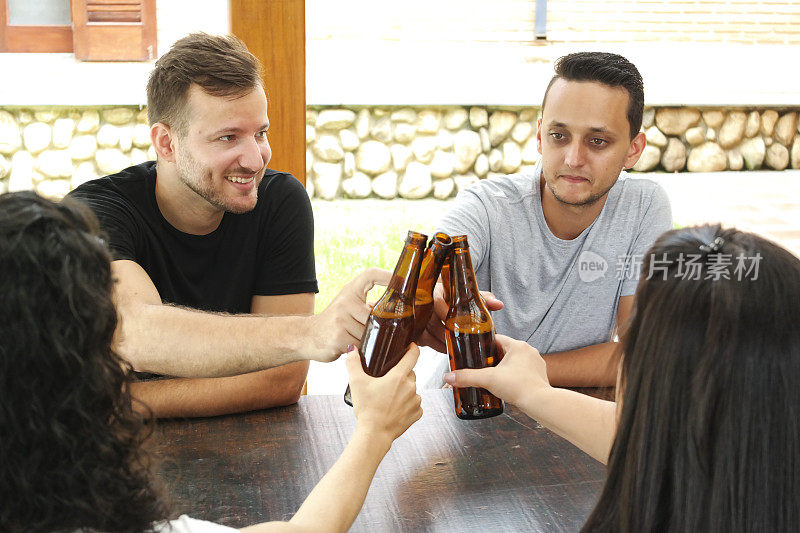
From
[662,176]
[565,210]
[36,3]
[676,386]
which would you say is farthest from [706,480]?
[662,176]

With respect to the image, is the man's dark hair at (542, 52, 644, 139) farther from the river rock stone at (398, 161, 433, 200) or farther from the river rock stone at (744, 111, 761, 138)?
the river rock stone at (744, 111, 761, 138)

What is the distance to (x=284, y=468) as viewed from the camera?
1331mm

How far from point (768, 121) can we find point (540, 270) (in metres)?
4.80

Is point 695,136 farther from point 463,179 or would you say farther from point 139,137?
point 139,137

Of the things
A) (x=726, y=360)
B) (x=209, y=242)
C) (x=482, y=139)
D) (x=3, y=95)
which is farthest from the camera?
(x=482, y=139)

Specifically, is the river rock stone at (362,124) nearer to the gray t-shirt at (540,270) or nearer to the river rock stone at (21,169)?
the river rock stone at (21,169)

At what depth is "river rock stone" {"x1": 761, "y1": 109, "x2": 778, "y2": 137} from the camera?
19.8 ft

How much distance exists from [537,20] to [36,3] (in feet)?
11.1

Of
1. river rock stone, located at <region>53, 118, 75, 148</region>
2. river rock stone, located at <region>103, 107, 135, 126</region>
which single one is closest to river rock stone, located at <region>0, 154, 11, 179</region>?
river rock stone, located at <region>53, 118, 75, 148</region>

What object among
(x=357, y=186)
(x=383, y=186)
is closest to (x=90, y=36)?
(x=357, y=186)

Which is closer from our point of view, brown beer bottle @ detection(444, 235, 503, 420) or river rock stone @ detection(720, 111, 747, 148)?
brown beer bottle @ detection(444, 235, 503, 420)

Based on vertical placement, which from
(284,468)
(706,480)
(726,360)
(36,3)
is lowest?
(284,468)

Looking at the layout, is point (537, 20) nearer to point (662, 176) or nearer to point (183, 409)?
point (662, 176)

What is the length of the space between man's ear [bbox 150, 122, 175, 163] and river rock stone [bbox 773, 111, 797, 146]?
5457 millimetres
